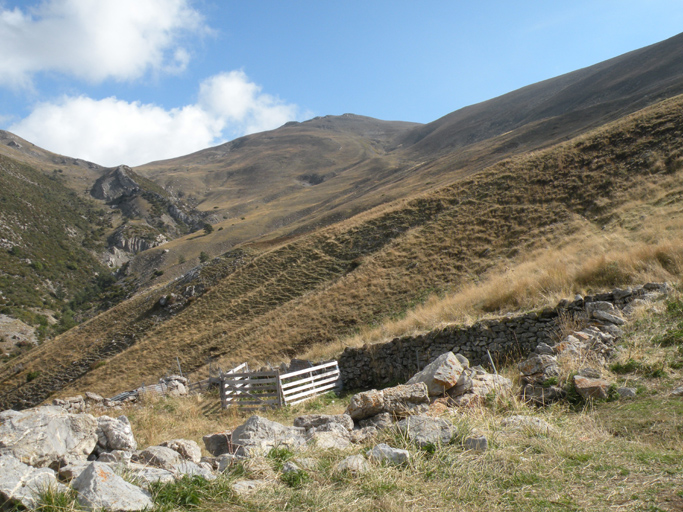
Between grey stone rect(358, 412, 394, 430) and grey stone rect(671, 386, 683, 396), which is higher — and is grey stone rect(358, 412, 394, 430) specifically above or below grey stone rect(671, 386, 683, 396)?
above

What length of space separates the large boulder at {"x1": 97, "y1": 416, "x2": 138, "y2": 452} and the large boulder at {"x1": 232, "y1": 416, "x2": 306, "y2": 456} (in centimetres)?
175

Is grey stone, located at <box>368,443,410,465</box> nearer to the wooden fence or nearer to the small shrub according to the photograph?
the small shrub

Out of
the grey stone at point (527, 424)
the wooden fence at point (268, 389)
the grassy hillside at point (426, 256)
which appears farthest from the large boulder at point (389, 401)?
the grassy hillside at point (426, 256)

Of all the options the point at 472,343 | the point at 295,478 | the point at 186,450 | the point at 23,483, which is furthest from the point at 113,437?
the point at 472,343

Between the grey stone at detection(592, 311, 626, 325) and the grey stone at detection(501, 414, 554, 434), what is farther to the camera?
the grey stone at detection(592, 311, 626, 325)

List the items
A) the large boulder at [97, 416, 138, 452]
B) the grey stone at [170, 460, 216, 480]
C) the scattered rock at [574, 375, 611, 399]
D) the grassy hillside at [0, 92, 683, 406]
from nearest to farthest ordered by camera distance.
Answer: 1. the grey stone at [170, 460, 216, 480]
2. the scattered rock at [574, 375, 611, 399]
3. the large boulder at [97, 416, 138, 452]
4. the grassy hillside at [0, 92, 683, 406]

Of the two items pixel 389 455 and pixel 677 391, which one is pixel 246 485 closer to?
pixel 389 455

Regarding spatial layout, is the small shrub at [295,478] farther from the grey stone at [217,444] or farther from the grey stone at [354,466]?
the grey stone at [217,444]

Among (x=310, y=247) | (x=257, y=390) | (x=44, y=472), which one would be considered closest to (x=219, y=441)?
(x=44, y=472)

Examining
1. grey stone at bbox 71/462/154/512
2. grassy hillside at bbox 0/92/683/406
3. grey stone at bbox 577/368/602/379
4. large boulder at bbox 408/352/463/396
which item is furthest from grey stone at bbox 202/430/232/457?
grassy hillside at bbox 0/92/683/406

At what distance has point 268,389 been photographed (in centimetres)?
1225

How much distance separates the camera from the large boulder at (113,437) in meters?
5.79

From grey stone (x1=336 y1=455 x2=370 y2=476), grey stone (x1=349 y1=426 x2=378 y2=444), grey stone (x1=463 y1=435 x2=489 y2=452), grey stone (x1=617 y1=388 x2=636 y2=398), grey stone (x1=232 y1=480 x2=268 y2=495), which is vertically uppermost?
grey stone (x1=232 y1=480 x2=268 y2=495)

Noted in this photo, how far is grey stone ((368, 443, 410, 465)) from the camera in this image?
159 inches
